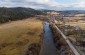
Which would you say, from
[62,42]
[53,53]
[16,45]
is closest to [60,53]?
[53,53]

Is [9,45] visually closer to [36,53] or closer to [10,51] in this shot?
[10,51]

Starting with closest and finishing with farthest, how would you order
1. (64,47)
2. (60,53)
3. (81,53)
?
(81,53) < (60,53) < (64,47)

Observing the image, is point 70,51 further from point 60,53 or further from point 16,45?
point 16,45

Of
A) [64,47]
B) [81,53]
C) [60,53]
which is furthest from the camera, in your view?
[64,47]

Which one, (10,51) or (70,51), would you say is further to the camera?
(10,51)

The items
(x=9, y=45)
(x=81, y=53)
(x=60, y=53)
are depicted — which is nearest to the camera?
(x=81, y=53)

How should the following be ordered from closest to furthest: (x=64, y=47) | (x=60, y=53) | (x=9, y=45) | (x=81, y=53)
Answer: (x=81, y=53) → (x=60, y=53) → (x=64, y=47) → (x=9, y=45)

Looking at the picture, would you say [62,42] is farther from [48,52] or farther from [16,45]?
[16,45]

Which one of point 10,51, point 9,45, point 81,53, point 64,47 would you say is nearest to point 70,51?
point 81,53

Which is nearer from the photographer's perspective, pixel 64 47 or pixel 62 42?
pixel 64 47
